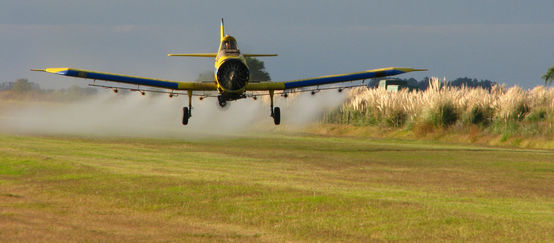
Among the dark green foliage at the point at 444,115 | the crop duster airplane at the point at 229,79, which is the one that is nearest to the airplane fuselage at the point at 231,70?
the crop duster airplane at the point at 229,79

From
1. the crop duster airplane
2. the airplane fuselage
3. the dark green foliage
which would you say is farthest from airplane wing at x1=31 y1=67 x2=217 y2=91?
the dark green foliage

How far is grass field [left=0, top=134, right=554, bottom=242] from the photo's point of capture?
558 inches

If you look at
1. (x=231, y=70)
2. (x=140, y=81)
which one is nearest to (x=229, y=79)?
(x=231, y=70)

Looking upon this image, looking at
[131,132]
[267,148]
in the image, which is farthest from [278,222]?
[131,132]

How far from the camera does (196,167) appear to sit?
2552cm

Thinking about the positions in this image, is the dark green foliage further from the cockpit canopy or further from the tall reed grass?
the cockpit canopy

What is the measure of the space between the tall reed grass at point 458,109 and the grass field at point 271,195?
7.19 metres

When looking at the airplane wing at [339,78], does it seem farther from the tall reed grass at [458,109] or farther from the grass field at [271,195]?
the tall reed grass at [458,109]

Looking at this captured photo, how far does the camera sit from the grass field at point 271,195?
46.5 feet

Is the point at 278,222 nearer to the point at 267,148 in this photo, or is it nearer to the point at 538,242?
the point at 538,242

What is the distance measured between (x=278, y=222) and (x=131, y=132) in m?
33.1

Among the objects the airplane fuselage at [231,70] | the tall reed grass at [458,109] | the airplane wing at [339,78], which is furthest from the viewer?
the tall reed grass at [458,109]

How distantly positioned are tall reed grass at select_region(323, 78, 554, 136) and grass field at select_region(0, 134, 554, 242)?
7.19 m

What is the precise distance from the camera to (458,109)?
140ft
